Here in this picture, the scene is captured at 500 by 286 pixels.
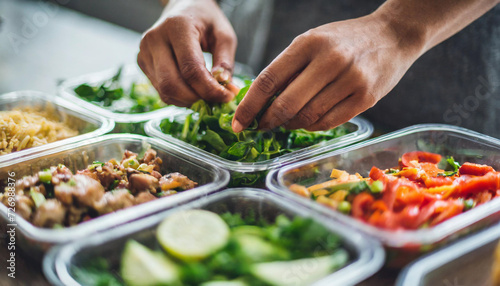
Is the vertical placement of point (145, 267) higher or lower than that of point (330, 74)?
lower

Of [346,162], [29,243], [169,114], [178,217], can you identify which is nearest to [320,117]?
[346,162]

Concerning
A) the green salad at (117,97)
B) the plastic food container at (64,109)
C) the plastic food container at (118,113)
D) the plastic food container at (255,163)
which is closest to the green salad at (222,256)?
the plastic food container at (255,163)

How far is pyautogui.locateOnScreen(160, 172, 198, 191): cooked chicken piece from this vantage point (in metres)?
1.53

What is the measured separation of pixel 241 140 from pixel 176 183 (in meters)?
0.40

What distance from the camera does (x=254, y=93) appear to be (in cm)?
155

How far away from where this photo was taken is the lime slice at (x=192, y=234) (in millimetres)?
1025

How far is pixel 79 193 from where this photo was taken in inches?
50.6

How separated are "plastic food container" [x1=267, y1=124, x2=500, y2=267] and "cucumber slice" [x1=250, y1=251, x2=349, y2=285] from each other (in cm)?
14

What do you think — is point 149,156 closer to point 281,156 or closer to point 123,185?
point 123,185

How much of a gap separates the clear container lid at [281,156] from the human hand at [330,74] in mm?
137

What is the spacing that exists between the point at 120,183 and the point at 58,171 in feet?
0.68

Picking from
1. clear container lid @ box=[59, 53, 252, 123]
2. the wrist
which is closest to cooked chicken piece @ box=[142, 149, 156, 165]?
clear container lid @ box=[59, 53, 252, 123]

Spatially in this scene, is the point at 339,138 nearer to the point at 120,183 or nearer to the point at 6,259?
the point at 120,183

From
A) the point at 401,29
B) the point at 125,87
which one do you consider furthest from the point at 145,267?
the point at 125,87
